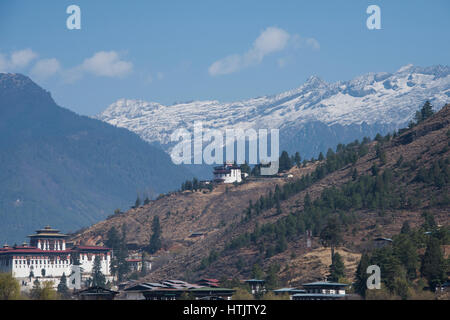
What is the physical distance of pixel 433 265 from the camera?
579 ft

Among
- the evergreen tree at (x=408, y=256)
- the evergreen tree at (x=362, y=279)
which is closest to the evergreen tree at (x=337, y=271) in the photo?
the evergreen tree at (x=362, y=279)

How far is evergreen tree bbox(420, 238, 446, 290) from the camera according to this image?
17475 cm

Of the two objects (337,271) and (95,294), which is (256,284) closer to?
(337,271)

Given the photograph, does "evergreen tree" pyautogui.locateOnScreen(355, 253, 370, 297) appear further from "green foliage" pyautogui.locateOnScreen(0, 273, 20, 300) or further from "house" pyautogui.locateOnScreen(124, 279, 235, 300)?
"green foliage" pyautogui.locateOnScreen(0, 273, 20, 300)

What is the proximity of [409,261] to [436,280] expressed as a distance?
8.92m

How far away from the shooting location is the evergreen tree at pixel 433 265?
573 ft

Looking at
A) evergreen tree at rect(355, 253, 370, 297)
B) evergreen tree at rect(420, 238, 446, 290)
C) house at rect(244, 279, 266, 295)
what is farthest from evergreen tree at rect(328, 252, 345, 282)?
evergreen tree at rect(420, 238, 446, 290)

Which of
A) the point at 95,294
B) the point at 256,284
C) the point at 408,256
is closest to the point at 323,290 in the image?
the point at 408,256

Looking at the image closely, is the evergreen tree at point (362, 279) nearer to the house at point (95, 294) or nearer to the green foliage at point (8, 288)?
the house at point (95, 294)
